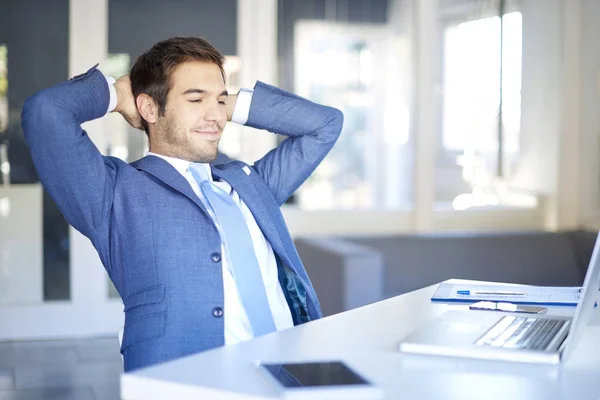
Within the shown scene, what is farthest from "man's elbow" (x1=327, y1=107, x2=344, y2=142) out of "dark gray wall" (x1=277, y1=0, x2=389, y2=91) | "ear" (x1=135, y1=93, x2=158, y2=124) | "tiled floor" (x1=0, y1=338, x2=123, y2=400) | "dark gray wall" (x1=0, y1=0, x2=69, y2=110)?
"dark gray wall" (x1=0, y1=0, x2=69, y2=110)

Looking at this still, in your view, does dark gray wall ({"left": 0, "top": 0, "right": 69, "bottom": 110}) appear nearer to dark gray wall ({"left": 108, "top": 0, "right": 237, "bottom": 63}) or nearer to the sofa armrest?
dark gray wall ({"left": 108, "top": 0, "right": 237, "bottom": 63})

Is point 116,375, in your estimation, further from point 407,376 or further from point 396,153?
point 407,376

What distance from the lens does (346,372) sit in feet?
4.28

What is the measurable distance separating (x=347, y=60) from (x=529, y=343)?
4011 mm

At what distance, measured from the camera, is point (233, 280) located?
6.60 ft

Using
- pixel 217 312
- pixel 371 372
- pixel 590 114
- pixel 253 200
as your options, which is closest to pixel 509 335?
pixel 371 372

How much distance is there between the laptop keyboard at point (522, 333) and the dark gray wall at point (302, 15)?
12.2 feet

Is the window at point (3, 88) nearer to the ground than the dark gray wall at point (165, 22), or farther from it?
nearer to the ground

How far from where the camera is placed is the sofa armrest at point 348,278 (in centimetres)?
393

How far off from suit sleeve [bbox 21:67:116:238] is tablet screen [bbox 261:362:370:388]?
30.2 inches

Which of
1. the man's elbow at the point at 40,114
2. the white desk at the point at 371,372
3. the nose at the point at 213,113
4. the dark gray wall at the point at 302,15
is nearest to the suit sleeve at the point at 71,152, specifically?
the man's elbow at the point at 40,114

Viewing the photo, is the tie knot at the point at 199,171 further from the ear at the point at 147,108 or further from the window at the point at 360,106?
the window at the point at 360,106

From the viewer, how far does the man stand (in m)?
1.90

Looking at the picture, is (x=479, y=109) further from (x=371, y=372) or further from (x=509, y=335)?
(x=371, y=372)
